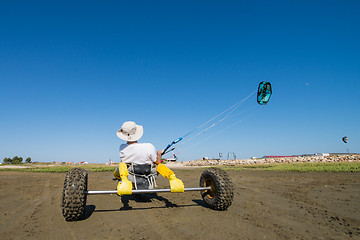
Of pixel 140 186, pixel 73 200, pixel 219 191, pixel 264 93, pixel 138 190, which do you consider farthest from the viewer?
pixel 264 93

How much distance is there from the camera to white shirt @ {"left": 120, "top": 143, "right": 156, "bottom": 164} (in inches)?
Result: 217

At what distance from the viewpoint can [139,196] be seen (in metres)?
→ 6.75

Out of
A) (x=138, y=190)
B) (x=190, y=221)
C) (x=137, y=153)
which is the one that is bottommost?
(x=190, y=221)

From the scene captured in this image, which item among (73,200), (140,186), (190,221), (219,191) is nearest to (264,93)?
(219,191)

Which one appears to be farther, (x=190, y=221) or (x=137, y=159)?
(x=137, y=159)

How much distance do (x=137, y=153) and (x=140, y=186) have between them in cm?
91

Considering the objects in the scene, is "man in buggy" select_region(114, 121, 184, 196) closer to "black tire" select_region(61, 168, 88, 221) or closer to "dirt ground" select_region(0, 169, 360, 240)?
"dirt ground" select_region(0, 169, 360, 240)

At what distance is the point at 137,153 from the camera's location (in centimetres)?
554

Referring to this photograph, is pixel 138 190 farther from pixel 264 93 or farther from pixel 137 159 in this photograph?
pixel 264 93

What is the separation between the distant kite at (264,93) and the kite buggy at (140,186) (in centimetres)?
511

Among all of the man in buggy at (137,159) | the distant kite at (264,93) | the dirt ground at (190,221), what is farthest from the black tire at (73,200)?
the distant kite at (264,93)

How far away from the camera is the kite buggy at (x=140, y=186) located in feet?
12.5

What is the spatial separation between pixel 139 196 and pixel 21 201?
3405 mm

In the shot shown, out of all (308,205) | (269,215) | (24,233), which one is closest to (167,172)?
(269,215)
